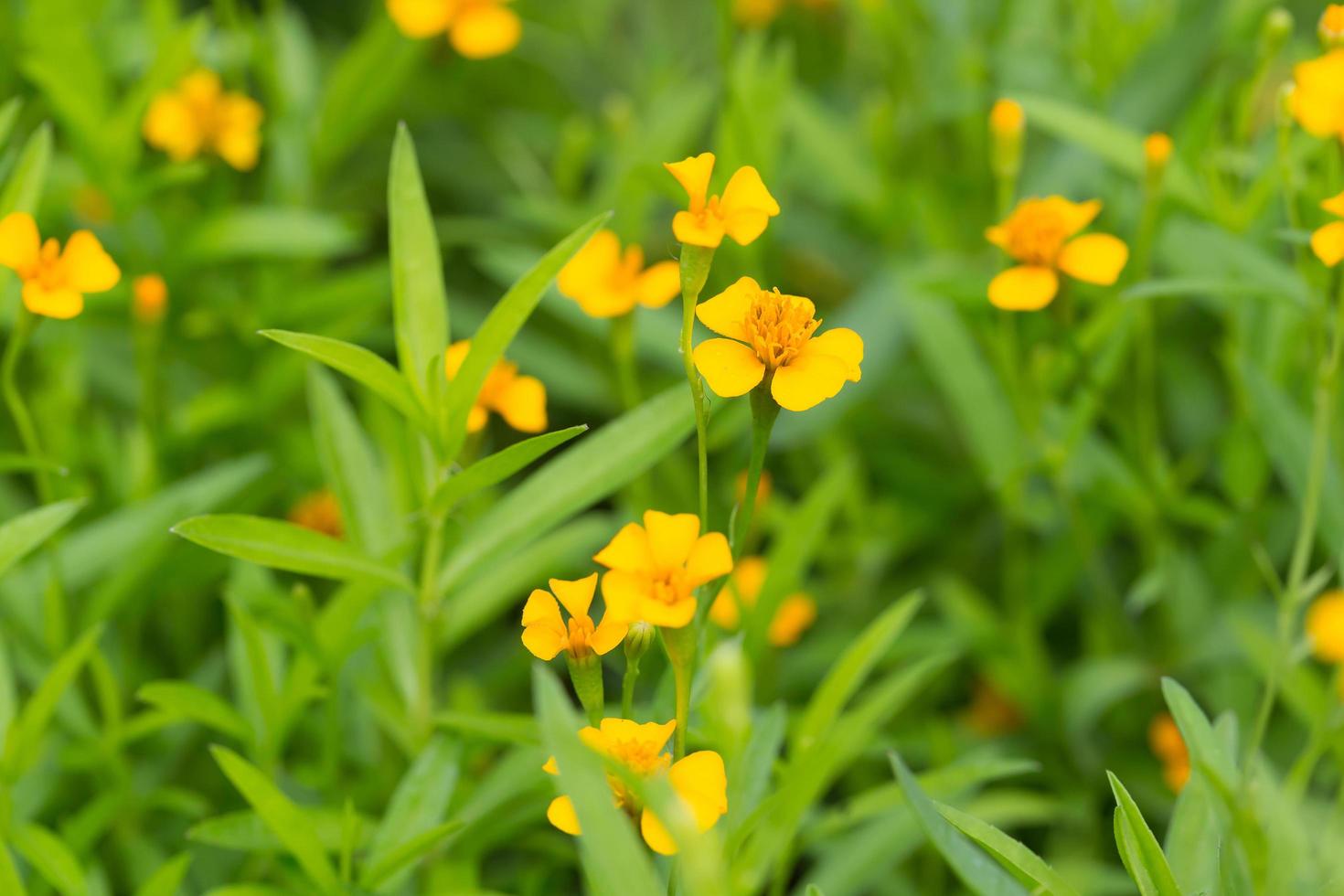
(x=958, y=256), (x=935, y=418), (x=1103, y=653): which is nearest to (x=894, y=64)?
(x=958, y=256)

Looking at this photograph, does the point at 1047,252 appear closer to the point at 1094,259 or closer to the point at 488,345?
the point at 1094,259

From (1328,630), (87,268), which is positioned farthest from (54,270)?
(1328,630)

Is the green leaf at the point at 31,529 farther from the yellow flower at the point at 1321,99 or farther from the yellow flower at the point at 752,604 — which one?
the yellow flower at the point at 1321,99

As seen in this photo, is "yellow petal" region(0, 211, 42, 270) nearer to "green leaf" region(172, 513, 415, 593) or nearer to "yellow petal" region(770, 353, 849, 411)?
"green leaf" region(172, 513, 415, 593)

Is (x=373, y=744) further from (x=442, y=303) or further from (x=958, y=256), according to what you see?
(x=958, y=256)

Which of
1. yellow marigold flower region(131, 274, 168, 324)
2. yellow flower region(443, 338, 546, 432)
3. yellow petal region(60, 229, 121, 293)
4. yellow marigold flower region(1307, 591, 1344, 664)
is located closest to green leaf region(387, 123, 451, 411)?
yellow flower region(443, 338, 546, 432)

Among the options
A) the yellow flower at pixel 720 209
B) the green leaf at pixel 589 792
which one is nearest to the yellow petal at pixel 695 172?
the yellow flower at pixel 720 209
